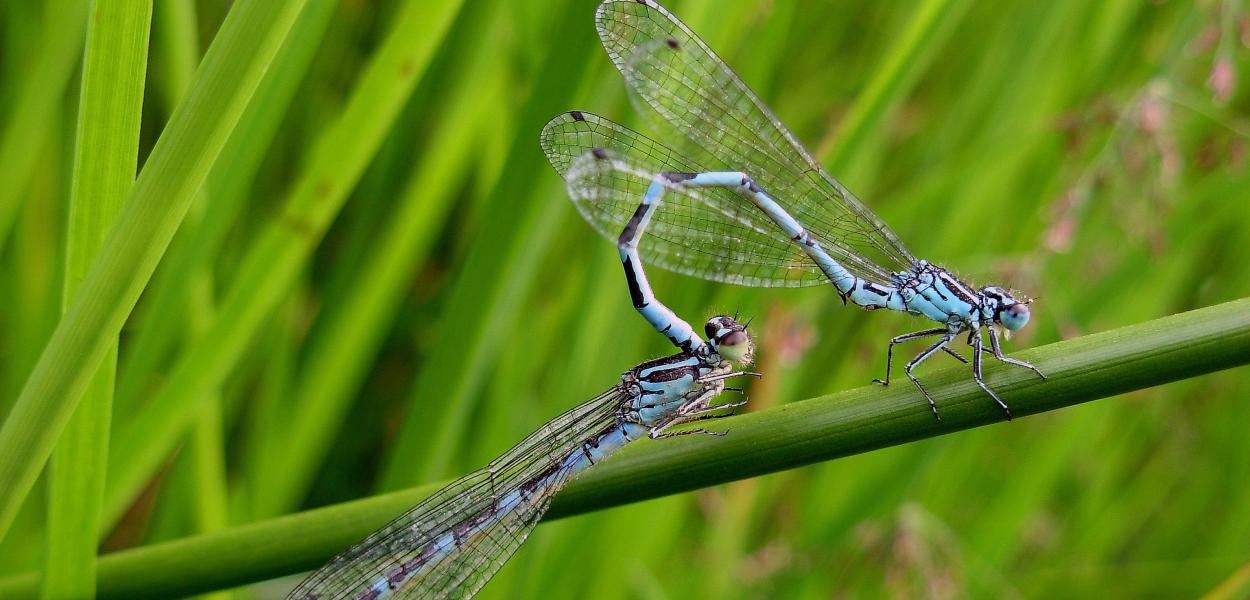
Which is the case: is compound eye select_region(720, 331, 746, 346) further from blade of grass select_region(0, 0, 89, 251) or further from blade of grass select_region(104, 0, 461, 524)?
blade of grass select_region(0, 0, 89, 251)

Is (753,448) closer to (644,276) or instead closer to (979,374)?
(979,374)

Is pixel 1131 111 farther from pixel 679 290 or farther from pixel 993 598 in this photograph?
pixel 993 598

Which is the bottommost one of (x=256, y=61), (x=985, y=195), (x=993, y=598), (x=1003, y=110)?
(x=993, y=598)

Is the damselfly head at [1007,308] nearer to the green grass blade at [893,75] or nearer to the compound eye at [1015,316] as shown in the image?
the compound eye at [1015,316]

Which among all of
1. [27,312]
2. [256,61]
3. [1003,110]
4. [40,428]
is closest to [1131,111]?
[1003,110]

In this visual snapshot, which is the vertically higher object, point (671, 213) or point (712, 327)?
point (671, 213)

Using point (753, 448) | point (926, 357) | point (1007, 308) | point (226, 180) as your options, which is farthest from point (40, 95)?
point (1007, 308)

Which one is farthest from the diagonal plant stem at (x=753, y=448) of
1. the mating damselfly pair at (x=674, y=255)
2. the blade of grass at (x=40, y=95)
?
the blade of grass at (x=40, y=95)
